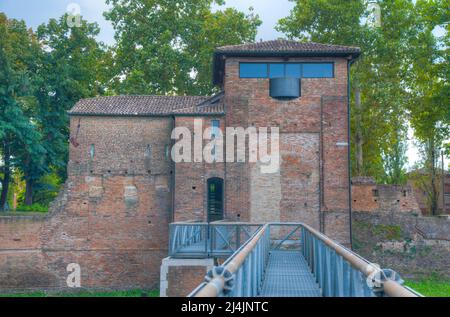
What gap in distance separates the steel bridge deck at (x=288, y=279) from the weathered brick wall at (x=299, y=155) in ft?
26.0

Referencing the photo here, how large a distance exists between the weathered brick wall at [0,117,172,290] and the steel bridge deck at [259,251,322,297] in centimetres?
1045

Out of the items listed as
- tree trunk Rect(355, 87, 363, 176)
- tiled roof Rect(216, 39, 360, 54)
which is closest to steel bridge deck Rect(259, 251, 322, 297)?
tiled roof Rect(216, 39, 360, 54)

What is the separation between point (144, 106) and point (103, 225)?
527cm

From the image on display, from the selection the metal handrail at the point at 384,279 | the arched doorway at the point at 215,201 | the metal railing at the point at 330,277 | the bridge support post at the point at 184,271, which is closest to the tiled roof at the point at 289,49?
the arched doorway at the point at 215,201

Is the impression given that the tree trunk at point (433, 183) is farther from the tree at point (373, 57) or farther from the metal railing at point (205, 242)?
the metal railing at point (205, 242)

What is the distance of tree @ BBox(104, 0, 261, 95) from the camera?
3228 centimetres

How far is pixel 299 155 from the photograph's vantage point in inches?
844

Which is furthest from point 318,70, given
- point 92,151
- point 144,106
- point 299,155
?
point 92,151

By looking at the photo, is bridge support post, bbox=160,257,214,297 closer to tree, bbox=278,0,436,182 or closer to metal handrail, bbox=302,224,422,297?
metal handrail, bbox=302,224,422,297

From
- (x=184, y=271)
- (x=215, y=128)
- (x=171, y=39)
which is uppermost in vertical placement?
(x=171, y=39)

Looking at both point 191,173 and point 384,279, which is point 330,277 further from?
point 191,173

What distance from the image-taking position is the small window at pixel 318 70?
21.5 m
